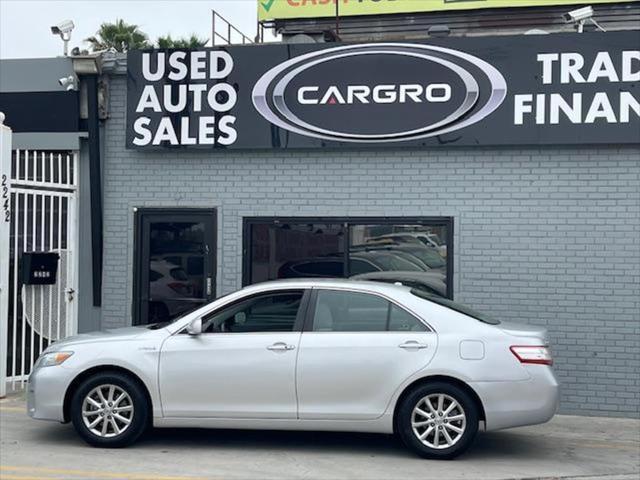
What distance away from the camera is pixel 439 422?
757 cm

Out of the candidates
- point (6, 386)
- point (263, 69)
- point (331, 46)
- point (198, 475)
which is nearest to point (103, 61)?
point (263, 69)

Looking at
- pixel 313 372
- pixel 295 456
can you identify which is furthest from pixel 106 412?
pixel 313 372

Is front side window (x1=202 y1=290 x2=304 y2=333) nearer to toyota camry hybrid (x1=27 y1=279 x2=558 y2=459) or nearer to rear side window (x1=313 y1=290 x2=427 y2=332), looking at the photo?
toyota camry hybrid (x1=27 y1=279 x2=558 y2=459)

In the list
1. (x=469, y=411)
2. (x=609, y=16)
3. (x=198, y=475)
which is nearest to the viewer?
(x=198, y=475)

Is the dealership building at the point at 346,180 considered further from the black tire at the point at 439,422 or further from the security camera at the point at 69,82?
the black tire at the point at 439,422

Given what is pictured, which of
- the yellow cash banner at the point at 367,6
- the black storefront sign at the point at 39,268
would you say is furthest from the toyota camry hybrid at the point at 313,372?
the yellow cash banner at the point at 367,6

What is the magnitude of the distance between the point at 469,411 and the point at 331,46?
515 centimetres

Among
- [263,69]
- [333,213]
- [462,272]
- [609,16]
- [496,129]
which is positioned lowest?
[462,272]

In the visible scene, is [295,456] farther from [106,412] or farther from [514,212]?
[514,212]

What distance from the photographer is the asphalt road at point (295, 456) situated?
23.5 ft

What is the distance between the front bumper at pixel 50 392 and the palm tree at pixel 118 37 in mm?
19926

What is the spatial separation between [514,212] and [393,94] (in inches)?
79.2

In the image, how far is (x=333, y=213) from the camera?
Result: 35.6 ft

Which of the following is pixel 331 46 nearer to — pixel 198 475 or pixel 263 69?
pixel 263 69
